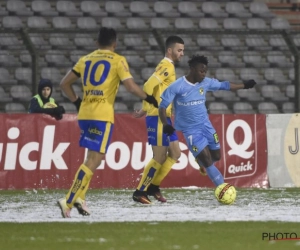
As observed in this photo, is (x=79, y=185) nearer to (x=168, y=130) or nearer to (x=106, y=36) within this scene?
(x=106, y=36)

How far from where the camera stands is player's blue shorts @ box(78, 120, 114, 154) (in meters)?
10.4

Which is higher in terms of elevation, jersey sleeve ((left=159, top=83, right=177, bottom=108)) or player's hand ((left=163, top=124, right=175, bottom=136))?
jersey sleeve ((left=159, top=83, right=177, bottom=108))

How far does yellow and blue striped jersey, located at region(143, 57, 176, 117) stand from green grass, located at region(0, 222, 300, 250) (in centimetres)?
314

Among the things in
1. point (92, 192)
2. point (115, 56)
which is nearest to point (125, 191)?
point (92, 192)

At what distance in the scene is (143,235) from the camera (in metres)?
8.73

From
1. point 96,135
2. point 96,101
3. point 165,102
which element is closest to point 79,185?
point 96,135

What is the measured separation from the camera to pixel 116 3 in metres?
22.6

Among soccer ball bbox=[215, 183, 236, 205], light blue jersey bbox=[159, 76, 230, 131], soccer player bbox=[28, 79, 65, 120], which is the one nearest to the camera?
soccer ball bbox=[215, 183, 236, 205]

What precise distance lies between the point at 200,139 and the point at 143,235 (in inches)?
151

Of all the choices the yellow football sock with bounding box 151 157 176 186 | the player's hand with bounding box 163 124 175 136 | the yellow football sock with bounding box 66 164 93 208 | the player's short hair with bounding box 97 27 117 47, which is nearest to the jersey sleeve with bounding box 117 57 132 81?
the player's short hair with bounding box 97 27 117 47

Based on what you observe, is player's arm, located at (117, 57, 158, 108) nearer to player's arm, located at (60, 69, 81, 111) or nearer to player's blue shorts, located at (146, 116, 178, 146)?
player's arm, located at (60, 69, 81, 111)

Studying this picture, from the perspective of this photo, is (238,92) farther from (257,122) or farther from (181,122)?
(181,122)

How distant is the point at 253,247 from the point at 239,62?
13.0 metres

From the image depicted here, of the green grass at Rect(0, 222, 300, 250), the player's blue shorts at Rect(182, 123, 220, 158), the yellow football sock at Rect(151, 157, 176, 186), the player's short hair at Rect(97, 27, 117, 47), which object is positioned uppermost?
the player's short hair at Rect(97, 27, 117, 47)
